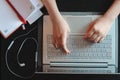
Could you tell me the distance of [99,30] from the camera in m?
0.97

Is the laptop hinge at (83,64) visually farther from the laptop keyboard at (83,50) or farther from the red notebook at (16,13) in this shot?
the red notebook at (16,13)

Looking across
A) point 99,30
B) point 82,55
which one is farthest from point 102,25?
point 82,55

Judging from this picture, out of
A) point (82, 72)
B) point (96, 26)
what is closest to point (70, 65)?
point (82, 72)

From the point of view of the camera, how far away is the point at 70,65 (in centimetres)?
98

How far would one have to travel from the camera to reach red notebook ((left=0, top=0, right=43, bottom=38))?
41.7 inches

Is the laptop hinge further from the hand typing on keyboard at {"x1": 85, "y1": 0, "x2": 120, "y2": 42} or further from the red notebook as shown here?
the red notebook

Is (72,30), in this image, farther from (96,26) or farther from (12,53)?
(12,53)

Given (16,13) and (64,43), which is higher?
(16,13)

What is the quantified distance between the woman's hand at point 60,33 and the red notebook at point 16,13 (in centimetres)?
10

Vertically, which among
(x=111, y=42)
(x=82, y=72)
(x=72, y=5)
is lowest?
(x=82, y=72)

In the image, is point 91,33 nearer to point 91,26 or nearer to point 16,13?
point 91,26

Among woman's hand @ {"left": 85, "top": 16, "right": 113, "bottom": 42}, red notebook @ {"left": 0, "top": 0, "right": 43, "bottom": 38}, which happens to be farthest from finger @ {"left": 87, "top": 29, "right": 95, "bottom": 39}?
red notebook @ {"left": 0, "top": 0, "right": 43, "bottom": 38}

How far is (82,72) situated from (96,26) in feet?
0.53

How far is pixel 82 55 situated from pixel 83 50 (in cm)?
2
